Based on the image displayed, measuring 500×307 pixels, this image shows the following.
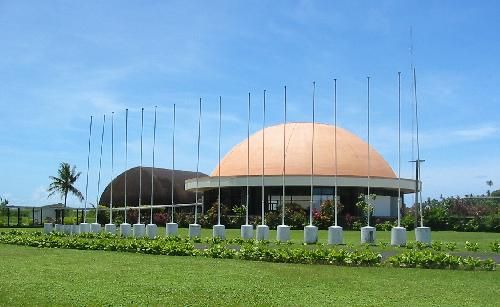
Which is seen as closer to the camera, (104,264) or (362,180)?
(104,264)

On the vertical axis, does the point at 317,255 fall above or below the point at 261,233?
below

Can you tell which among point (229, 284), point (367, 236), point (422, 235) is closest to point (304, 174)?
point (367, 236)

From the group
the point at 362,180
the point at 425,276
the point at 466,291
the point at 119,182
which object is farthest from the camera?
the point at 119,182

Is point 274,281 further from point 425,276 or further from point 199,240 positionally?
point 199,240

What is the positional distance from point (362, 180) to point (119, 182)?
33.0m

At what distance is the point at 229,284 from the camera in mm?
13164

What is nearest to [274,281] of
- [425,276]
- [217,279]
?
[217,279]

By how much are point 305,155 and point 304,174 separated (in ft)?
10.3

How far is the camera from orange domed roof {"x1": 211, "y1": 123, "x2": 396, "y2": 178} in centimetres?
5088

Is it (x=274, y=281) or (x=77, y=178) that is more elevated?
(x=77, y=178)

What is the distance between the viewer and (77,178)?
76.8 m

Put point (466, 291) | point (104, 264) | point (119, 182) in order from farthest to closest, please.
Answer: point (119, 182) < point (104, 264) < point (466, 291)

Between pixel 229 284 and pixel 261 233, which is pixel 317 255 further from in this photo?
pixel 261 233

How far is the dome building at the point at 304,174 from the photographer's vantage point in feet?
161
